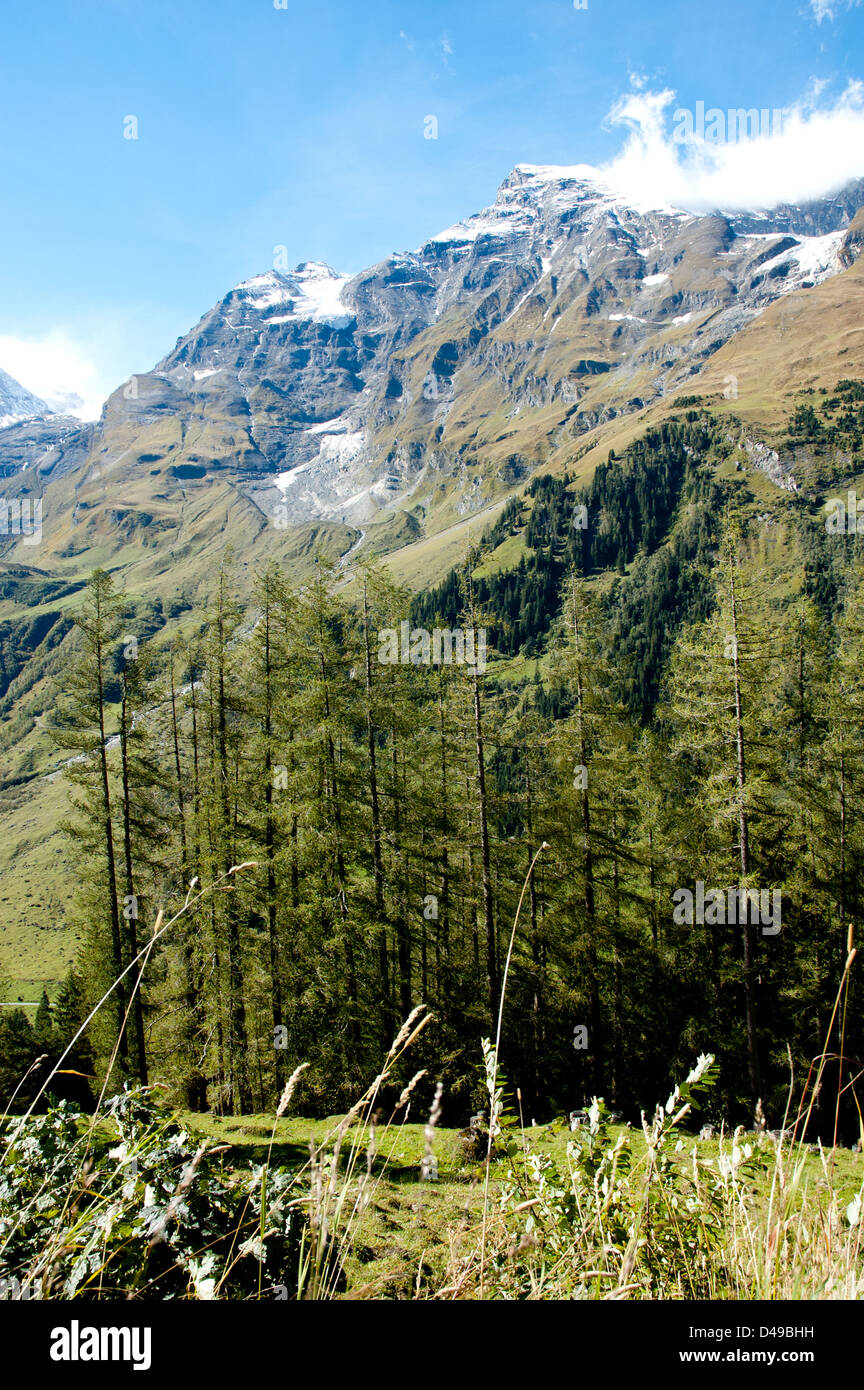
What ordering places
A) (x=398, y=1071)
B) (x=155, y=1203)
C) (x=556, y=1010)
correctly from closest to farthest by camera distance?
(x=155, y=1203) < (x=398, y=1071) < (x=556, y=1010)

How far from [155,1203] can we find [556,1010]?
27781 mm

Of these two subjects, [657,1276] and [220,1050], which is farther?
[220,1050]

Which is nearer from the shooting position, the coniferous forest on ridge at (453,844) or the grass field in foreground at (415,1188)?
the grass field in foreground at (415,1188)

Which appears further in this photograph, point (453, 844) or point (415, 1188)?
point (453, 844)

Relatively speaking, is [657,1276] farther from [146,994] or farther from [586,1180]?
[146,994]

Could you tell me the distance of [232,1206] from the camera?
368 cm

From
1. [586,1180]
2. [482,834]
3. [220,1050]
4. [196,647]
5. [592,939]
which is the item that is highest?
[196,647]

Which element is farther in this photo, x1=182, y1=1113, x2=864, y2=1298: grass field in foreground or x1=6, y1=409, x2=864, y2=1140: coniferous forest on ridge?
x1=6, y1=409, x2=864, y2=1140: coniferous forest on ridge

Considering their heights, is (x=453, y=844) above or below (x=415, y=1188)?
above

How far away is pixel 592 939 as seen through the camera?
22547 millimetres

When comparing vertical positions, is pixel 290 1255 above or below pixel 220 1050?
above

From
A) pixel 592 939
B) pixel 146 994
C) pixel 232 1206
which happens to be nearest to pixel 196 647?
pixel 146 994
